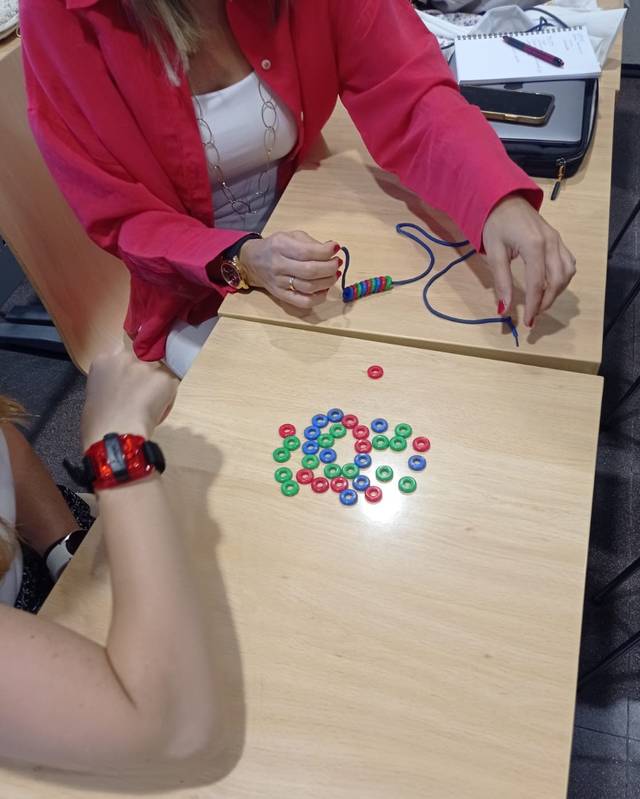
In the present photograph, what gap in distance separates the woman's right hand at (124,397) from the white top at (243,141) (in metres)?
0.47

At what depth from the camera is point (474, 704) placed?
0.58m

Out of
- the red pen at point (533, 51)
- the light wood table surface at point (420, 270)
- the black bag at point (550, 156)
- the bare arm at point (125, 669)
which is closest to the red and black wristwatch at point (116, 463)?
the bare arm at point (125, 669)

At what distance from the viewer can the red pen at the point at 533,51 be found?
1246mm

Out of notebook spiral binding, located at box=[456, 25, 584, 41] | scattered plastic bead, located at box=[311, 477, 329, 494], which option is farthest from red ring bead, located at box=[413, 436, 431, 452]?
notebook spiral binding, located at box=[456, 25, 584, 41]

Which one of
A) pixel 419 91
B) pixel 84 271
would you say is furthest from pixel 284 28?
pixel 84 271

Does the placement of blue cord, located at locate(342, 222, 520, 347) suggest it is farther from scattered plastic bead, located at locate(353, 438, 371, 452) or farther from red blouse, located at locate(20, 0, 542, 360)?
scattered plastic bead, located at locate(353, 438, 371, 452)

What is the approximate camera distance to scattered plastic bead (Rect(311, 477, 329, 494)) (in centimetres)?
74

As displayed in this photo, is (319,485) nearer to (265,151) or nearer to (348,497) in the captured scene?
(348,497)

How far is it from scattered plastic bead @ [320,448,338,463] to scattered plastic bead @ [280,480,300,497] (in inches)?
1.8

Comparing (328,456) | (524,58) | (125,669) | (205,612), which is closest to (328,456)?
(328,456)

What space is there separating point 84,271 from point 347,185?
59 cm

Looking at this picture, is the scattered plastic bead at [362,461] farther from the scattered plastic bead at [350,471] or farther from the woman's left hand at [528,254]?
the woman's left hand at [528,254]

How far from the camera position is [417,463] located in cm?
74

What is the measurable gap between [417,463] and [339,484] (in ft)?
0.30
